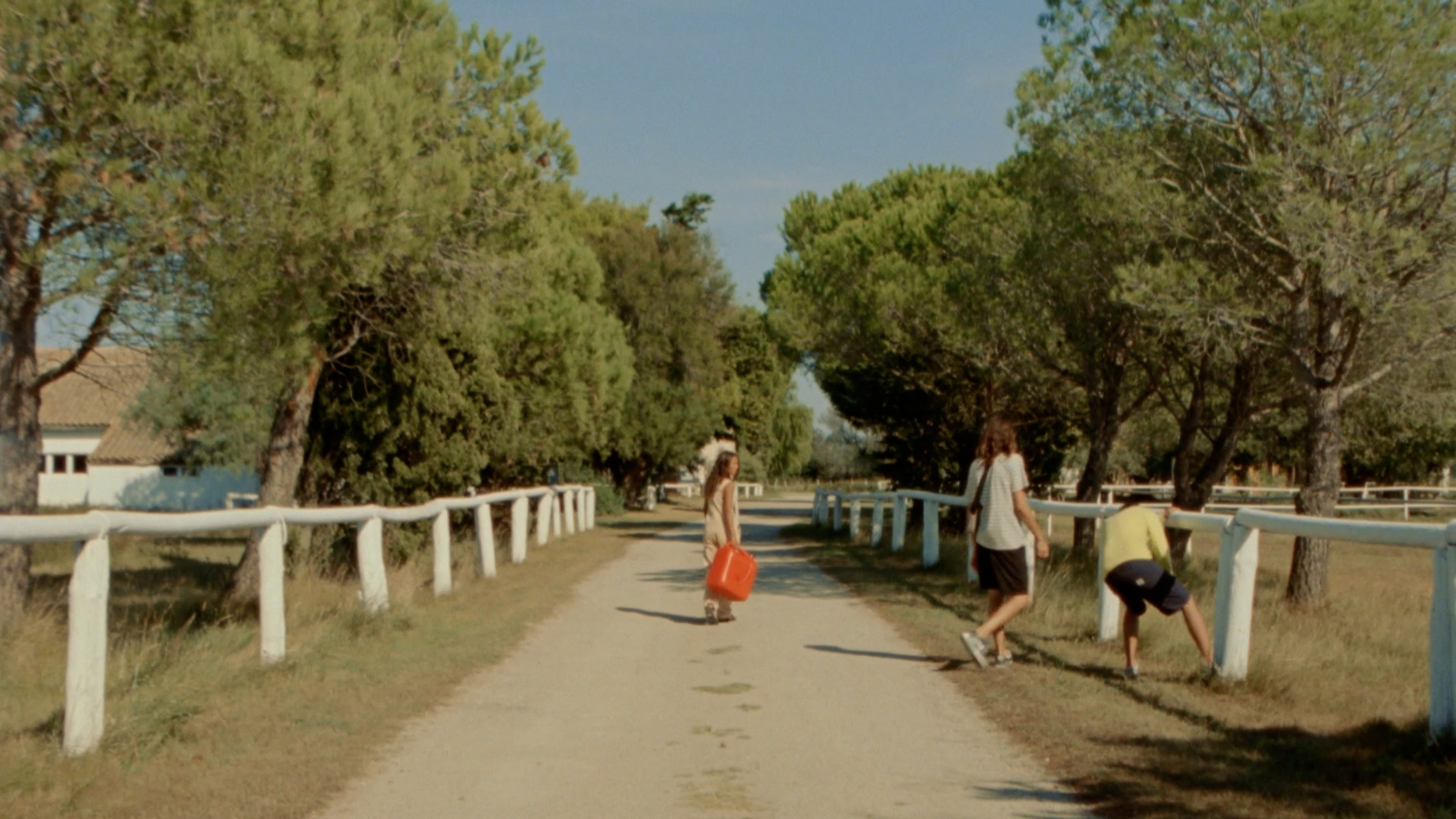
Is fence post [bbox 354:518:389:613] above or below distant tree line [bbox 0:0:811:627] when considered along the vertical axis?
below

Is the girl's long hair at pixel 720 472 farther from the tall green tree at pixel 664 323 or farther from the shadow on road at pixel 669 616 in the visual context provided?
the tall green tree at pixel 664 323

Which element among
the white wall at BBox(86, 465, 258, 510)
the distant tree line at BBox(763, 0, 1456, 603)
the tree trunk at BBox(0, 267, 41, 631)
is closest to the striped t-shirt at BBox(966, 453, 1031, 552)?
the distant tree line at BBox(763, 0, 1456, 603)

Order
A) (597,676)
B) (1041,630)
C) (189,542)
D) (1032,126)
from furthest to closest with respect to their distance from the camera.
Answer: (189,542), (1032,126), (1041,630), (597,676)

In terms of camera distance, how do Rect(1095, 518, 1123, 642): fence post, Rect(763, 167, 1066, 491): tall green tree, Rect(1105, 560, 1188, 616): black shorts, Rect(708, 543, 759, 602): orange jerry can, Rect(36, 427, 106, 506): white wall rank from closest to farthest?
Rect(1105, 560, 1188, 616): black shorts, Rect(1095, 518, 1123, 642): fence post, Rect(708, 543, 759, 602): orange jerry can, Rect(763, 167, 1066, 491): tall green tree, Rect(36, 427, 106, 506): white wall

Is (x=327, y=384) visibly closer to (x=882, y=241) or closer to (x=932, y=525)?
(x=932, y=525)

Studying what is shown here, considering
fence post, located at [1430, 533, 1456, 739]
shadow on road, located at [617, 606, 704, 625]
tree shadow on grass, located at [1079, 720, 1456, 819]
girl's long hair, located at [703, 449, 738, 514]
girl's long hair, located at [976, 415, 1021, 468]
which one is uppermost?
girl's long hair, located at [976, 415, 1021, 468]

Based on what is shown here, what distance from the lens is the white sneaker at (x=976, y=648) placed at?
1025cm

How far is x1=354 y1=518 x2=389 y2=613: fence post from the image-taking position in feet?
40.9

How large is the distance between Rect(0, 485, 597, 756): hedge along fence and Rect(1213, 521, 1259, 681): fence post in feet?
20.7

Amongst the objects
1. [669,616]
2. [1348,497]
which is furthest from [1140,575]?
[1348,497]

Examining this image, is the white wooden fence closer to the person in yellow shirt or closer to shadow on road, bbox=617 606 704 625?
shadow on road, bbox=617 606 704 625

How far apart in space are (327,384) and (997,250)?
34.7 ft

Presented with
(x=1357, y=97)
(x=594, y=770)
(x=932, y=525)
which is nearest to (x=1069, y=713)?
(x=594, y=770)

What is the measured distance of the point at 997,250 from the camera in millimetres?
22703
